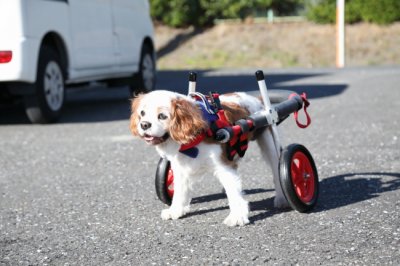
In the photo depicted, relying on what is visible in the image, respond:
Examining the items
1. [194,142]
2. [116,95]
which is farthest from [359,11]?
[194,142]

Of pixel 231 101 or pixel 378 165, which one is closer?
pixel 231 101

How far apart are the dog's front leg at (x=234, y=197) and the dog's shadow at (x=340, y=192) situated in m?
0.14

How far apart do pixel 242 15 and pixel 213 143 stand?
26.7 metres

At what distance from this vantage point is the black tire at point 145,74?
12250mm

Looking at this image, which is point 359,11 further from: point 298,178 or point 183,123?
point 183,123

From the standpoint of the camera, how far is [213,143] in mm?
4352

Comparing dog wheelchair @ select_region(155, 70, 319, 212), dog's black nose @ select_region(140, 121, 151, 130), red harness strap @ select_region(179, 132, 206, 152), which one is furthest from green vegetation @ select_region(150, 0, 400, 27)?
dog's black nose @ select_region(140, 121, 151, 130)

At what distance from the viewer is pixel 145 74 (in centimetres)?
1243

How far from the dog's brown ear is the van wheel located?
5047mm

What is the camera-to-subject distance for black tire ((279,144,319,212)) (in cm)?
448

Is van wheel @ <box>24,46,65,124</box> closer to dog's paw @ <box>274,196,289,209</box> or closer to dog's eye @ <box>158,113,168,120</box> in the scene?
dog's paw @ <box>274,196,289,209</box>

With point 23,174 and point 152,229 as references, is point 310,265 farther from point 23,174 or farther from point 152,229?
point 23,174

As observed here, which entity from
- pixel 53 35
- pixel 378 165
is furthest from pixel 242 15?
pixel 378 165

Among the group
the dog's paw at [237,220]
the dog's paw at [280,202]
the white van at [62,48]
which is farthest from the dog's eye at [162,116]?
the white van at [62,48]
